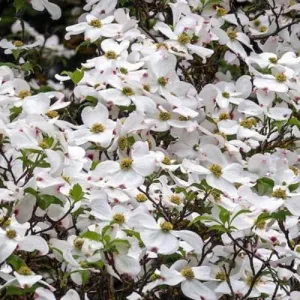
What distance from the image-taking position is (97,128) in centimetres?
155

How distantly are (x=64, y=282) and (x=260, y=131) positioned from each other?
0.58 meters

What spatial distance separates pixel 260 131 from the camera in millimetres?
1793

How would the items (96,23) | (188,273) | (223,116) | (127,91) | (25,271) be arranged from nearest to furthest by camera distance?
(25,271)
(188,273)
(127,91)
(223,116)
(96,23)

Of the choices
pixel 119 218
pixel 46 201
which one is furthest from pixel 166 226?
pixel 46 201

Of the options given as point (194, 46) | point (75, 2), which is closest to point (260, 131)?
point (194, 46)

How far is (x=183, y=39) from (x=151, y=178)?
1.30 ft

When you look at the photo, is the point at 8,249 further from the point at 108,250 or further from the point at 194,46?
the point at 194,46

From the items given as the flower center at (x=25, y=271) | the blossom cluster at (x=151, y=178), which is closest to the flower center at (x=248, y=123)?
the blossom cluster at (x=151, y=178)

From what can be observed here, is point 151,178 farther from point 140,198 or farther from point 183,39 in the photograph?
point 183,39

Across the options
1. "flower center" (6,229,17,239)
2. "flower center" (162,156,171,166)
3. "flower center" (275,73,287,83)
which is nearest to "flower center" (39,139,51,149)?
"flower center" (6,229,17,239)

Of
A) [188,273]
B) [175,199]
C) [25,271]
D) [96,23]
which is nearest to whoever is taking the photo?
[25,271]

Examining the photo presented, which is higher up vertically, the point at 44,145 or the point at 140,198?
the point at 44,145

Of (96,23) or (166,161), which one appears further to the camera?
(96,23)

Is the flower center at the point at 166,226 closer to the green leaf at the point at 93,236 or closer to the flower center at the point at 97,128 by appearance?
the green leaf at the point at 93,236
